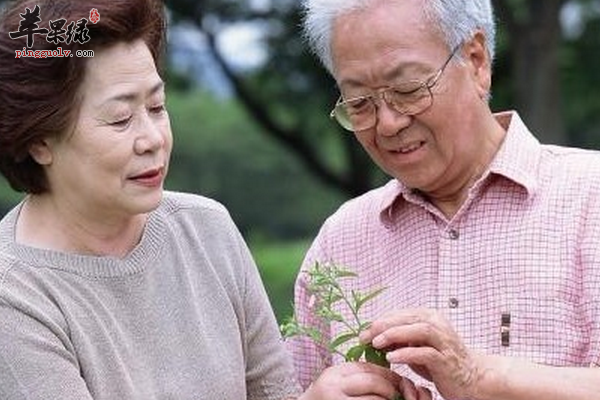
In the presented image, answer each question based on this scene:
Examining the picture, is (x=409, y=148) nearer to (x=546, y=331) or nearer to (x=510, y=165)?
(x=510, y=165)

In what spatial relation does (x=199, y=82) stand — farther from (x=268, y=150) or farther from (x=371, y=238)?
(x=371, y=238)

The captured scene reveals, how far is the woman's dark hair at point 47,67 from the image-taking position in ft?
8.59

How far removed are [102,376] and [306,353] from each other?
647 millimetres

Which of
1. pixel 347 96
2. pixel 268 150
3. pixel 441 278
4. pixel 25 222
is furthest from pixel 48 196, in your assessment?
pixel 268 150

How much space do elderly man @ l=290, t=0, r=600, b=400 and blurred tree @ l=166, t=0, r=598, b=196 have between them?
266 inches

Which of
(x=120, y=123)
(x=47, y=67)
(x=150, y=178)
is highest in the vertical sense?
(x=47, y=67)

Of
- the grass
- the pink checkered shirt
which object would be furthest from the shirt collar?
the grass

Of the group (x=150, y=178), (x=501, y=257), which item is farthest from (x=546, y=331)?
(x=150, y=178)

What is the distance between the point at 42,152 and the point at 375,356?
0.75 metres

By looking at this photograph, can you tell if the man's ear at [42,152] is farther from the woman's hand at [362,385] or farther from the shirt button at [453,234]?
the shirt button at [453,234]

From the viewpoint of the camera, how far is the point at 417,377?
9.66ft

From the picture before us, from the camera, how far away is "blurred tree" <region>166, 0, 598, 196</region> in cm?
980

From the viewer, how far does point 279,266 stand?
14172mm

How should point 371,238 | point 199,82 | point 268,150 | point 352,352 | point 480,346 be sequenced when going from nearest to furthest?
point 352,352 < point 480,346 < point 371,238 < point 199,82 < point 268,150
